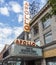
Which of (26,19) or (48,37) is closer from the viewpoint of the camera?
(48,37)

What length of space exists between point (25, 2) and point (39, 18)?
5.11 meters

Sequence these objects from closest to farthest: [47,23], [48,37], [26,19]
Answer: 1. [48,37]
2. [47,23]
3. [26,19]

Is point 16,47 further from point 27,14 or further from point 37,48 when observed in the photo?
point 27,14

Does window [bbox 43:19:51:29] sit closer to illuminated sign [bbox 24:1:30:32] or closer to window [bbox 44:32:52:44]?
window [bbox 44:32:52:44]

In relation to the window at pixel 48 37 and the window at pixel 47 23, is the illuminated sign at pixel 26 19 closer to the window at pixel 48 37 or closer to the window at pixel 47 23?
the window at pixel 47 23

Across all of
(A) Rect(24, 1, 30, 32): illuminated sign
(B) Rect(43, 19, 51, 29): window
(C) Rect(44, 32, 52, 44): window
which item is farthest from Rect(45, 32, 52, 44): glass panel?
(A) Rect(24, 1, 30, 32): illuminated sign

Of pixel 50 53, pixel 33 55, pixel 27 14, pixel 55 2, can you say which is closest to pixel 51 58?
pixel 50 53

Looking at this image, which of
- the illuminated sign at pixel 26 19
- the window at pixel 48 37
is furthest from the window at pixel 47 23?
the illuminated sign at pixel 26 19

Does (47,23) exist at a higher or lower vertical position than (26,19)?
lower

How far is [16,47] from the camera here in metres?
23.2

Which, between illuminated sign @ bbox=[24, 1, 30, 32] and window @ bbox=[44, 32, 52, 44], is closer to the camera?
window @ bbox=[44, 32, 52, 44]

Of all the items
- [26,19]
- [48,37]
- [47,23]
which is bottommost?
[48,37]

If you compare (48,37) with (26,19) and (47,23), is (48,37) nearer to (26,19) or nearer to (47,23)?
(47,23)

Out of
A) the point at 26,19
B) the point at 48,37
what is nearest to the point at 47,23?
the point at 48,37
